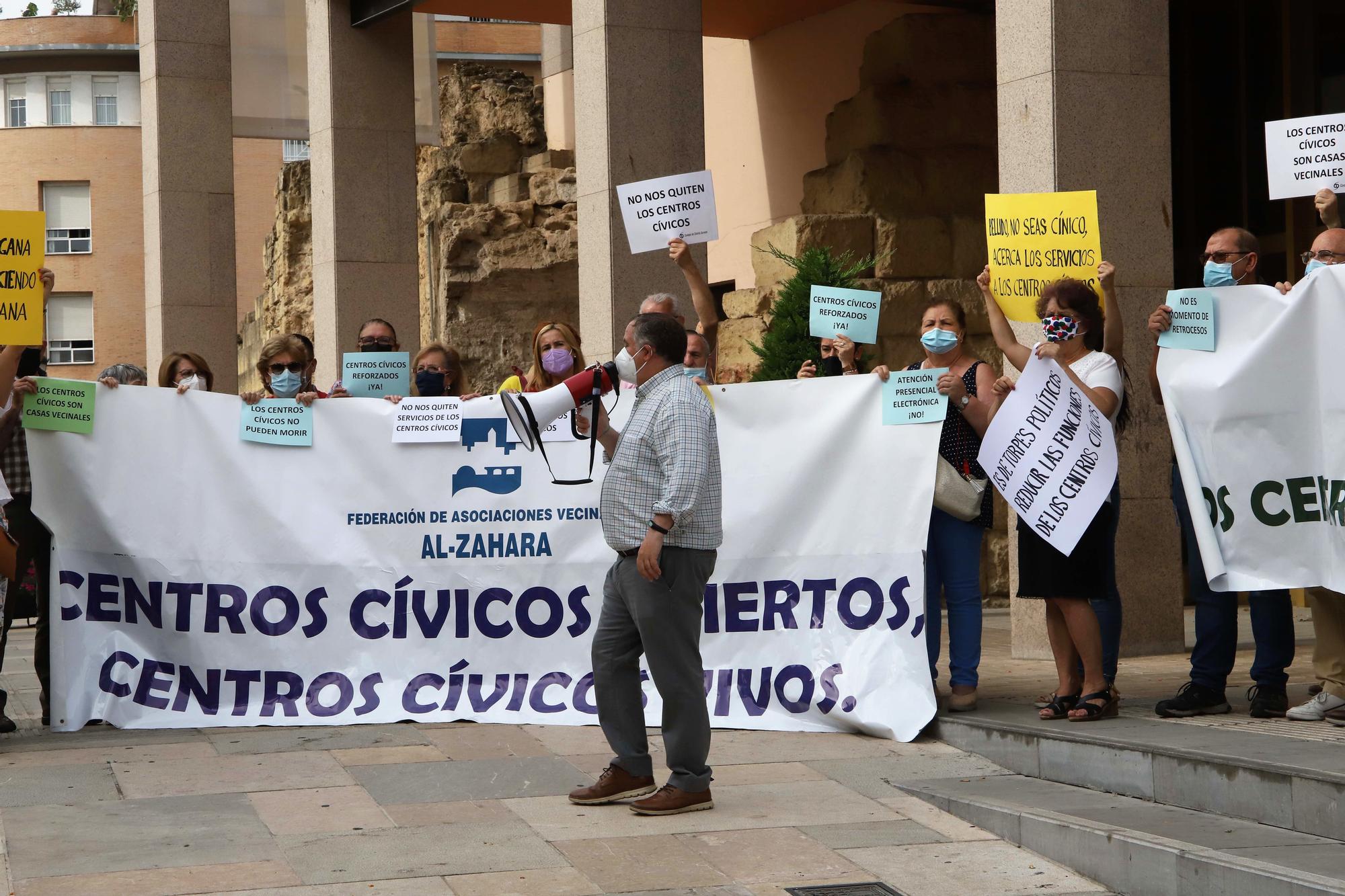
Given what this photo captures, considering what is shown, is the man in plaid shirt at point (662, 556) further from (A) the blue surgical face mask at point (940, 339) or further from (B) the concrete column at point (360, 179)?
(B) the concrete column at point (360, 179)

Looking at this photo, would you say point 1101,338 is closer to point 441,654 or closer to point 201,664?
point 441,654

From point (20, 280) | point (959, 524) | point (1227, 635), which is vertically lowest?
point (1227, 635)

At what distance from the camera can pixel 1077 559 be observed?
6.82 m

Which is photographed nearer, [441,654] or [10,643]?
[441,654]

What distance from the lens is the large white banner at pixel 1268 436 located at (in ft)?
21.3

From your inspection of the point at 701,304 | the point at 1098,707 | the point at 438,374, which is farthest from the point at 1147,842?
the point at 438,374

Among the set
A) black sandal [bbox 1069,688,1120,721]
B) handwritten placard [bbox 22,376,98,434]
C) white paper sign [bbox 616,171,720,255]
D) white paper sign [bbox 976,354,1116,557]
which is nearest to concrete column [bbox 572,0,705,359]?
white paper sign [bbox 616,171,720,255]

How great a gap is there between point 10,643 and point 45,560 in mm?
4904

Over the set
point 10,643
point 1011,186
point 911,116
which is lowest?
point 10,643

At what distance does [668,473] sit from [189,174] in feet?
43.3

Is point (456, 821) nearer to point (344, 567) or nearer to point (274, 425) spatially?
point (344, 567)

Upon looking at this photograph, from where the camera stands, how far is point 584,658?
25.9ft

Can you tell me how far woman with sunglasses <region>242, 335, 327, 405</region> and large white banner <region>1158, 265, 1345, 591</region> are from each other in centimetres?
401

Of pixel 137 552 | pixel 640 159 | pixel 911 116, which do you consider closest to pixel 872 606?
pixel 137 552
